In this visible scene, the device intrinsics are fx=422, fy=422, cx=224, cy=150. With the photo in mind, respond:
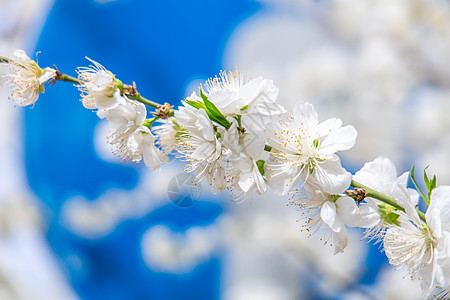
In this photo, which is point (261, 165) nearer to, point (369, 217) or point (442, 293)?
point (369, 217)

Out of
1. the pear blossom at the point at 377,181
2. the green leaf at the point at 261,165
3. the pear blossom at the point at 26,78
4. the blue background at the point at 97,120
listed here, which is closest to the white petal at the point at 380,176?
the pear blossom at the point at 377,181

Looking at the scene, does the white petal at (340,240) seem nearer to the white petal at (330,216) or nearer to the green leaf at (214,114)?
the white petal at (330,216)

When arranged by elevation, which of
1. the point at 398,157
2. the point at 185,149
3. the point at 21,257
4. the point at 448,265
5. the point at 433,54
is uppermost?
the point at 21,257

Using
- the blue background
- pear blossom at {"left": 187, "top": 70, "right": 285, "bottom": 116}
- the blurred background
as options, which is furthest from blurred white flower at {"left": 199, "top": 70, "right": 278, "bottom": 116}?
the blue background

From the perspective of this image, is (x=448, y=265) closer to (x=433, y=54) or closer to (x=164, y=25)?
(x=433, y=54)

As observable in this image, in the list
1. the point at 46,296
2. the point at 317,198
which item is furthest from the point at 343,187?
the point at 46,296

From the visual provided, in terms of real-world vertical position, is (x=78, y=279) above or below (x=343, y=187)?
above
